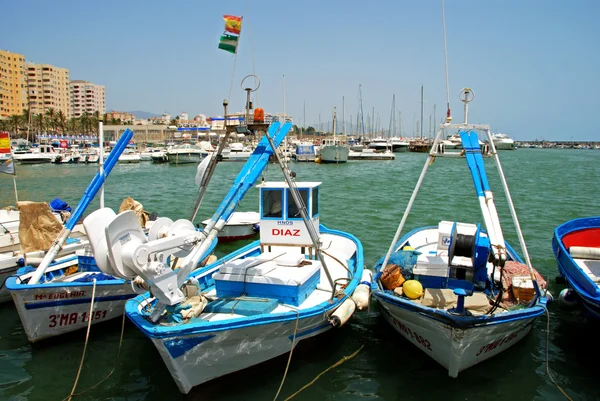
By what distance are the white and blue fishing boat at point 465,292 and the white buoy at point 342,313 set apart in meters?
0.60

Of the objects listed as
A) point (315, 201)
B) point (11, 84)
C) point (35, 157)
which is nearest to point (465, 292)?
point (315, 201)

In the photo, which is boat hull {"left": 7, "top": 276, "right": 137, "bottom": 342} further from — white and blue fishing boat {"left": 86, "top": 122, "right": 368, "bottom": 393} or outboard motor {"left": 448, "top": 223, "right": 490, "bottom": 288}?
outboard motor {"left": 448, "top": 223, "right": 490, "bottom": 288}

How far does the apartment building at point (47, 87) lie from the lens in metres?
142

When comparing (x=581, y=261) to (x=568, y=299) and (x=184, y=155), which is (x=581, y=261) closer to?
(x=568, y=299)

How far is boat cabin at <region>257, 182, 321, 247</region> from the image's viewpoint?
11430 mm

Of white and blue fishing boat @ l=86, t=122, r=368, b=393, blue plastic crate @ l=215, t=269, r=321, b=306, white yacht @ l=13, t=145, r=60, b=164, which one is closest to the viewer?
white and blue fishing boat @ l=86, t=122, r=368, b=393

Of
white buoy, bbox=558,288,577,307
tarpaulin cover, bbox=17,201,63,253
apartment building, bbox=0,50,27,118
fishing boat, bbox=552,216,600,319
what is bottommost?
white buoy, bbox=558,288,577,307

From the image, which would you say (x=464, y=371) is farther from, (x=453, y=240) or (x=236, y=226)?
(x=236, y=226)

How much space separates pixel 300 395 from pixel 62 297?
17.9 feet

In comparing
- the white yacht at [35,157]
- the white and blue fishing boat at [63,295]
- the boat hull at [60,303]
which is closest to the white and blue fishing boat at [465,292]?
the white and blue fishing boat at [63,295]

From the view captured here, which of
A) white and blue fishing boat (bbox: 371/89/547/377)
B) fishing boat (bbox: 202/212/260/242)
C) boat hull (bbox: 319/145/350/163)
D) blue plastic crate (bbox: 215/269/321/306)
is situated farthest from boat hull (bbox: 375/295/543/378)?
boat hull (bbox: 319/145/350/163)

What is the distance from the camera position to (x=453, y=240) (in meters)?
9.80

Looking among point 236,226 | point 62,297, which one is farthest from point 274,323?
point 236,226

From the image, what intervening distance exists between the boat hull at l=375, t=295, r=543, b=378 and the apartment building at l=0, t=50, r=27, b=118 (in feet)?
A: 454
